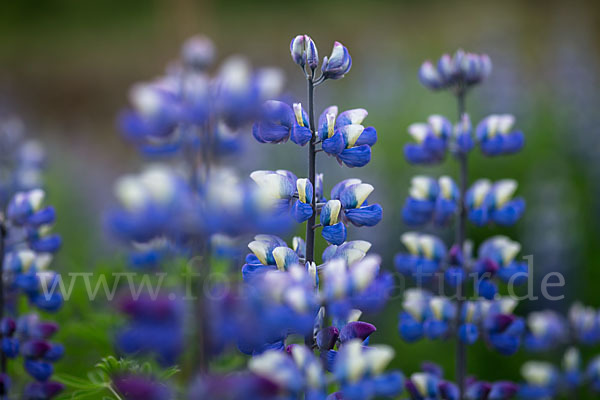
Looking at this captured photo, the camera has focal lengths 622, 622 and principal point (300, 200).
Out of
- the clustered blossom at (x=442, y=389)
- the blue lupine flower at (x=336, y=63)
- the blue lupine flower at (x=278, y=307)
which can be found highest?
the blue lupine flower at (x=336, y=63)

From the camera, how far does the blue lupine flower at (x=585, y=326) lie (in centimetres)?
133

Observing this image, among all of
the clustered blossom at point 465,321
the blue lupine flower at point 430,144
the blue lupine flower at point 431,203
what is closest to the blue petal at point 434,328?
the clustered blossom at point 465,321

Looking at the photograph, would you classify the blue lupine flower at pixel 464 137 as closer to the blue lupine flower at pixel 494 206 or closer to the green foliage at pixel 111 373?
the blue lupine flower at pixel 494 206

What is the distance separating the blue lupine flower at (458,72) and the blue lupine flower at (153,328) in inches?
29.5

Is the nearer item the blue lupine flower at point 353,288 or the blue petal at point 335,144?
the blue lupine flower at point 353,288

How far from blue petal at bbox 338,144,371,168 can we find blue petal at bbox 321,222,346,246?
0.27ft

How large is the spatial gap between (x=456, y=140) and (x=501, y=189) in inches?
4.9

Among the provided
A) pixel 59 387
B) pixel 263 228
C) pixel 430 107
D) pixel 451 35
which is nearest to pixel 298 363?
pixel 263 228

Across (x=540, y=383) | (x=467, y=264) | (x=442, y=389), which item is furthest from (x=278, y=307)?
(x=540, y=383)

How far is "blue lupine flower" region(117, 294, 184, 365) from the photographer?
1.82 ft

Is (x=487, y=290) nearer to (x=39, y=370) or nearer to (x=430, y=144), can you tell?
(x=430, y=144)

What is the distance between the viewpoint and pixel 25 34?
786cm

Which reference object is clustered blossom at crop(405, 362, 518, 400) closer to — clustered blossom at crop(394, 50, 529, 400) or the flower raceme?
clustered blossom at crop(394, 50, 529, 400)

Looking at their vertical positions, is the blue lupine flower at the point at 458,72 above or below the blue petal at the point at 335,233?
above
